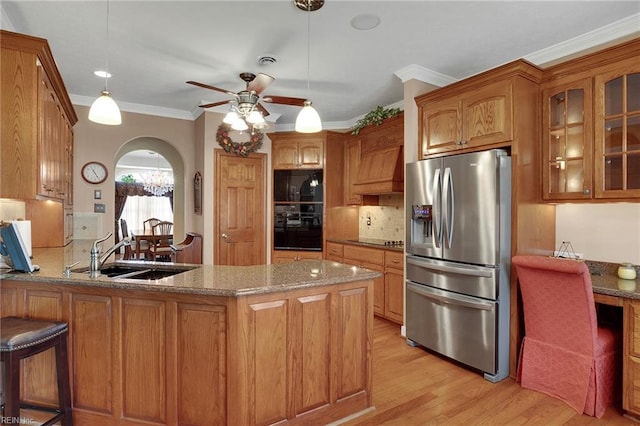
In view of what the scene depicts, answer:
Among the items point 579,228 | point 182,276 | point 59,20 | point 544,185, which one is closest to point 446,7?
point 544,185

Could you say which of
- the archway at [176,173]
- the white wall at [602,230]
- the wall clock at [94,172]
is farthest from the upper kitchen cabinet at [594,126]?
the wall clock at [94,172]

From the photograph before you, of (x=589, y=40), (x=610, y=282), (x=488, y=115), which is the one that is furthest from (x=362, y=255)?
(x=589, y=40)

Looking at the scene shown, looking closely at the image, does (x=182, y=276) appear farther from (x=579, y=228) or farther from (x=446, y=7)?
(x=579, y=228)

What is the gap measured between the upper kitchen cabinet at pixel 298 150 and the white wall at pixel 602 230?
10.3 ft

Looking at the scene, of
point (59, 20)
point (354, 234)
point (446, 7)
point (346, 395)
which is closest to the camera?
point (346, 395)

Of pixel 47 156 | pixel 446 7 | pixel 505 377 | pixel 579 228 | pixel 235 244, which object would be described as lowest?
pixel 505 377

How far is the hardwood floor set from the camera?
227 centimetres

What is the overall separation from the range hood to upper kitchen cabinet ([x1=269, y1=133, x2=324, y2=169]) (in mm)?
688

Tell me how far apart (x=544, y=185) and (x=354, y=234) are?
297 cm

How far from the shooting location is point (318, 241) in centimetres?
529

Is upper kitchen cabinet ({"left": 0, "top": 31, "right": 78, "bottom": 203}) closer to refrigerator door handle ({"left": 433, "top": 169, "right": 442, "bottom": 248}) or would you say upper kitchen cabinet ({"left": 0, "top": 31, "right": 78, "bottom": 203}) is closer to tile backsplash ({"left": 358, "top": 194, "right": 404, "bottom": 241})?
refrigerator door handle ({"left": 433, "top": 169, "right": 442, "bottom": 248})

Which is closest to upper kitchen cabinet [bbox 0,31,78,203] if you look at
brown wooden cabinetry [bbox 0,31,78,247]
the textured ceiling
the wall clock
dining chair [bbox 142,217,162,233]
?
brown wooden cabinetry [bbox 0,31,78,247]

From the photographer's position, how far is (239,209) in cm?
510

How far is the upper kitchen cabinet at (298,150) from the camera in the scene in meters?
5.26
